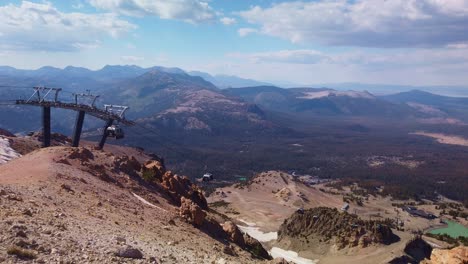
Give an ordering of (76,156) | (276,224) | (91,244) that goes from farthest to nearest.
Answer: (276,224)
(76,156)
(91,244)

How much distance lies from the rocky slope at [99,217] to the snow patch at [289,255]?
1872cm

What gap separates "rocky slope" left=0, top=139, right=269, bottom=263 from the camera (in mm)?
17578

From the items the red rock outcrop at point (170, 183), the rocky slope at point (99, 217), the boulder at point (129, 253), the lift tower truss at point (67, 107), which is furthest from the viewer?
the lift tower truss at point (67, 107)

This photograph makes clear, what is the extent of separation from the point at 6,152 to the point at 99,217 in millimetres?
30330

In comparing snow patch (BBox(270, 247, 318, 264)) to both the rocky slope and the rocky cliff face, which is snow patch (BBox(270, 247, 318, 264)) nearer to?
the rocky cliff face

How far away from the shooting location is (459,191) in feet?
514

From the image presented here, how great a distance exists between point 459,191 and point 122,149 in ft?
392


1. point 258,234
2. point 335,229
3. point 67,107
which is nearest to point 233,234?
point 335,229

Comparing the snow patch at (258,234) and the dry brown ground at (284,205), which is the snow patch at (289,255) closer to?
the dry brown ground at (284,205)

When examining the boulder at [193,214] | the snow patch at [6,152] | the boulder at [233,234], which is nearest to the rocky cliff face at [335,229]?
the boulder at [233,234]

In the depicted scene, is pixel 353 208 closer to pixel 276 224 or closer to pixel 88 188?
pixel 276 224

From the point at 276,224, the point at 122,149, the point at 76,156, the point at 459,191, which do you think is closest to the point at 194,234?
the point at 76,156

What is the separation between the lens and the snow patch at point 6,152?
146 feet

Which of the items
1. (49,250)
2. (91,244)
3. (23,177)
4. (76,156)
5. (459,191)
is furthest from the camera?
(459,191)
